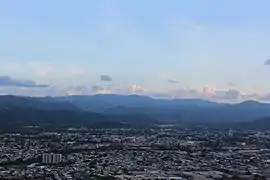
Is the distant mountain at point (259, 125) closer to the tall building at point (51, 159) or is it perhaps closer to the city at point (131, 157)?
the city at point (131, 157)

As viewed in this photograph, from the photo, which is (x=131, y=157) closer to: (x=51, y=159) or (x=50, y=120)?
(x=51, y=159)

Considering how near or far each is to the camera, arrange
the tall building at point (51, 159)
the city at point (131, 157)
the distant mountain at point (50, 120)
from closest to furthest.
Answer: the city at point (131, 157), the tall building at point (51, 159), the distant mountain at point (50, 120)

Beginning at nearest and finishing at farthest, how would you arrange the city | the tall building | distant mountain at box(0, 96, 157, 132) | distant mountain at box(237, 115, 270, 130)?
the city, the tall building, distant mountain at box(0, 96, 157, 132), distant mountain at box(237, 115, 270, 130)

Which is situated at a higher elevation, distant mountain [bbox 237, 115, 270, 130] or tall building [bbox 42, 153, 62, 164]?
distant mountain [bbox 237, 115, 270, 130]

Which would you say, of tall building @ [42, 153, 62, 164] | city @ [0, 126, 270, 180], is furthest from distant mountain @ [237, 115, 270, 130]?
tall building @ [42, 153, 62, 164]

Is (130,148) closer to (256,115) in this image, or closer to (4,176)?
(4,176)

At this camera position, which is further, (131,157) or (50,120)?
(50,120)

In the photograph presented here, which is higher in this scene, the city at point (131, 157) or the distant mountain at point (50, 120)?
the distant mountain at point (50, 120)

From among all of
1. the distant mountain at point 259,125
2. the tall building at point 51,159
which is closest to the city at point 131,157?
the tall building at point 51,159

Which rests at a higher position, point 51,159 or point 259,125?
point 259,125

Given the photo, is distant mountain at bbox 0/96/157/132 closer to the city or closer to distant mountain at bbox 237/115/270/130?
the city

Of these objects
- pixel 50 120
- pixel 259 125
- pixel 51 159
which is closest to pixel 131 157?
pixel 51 159
